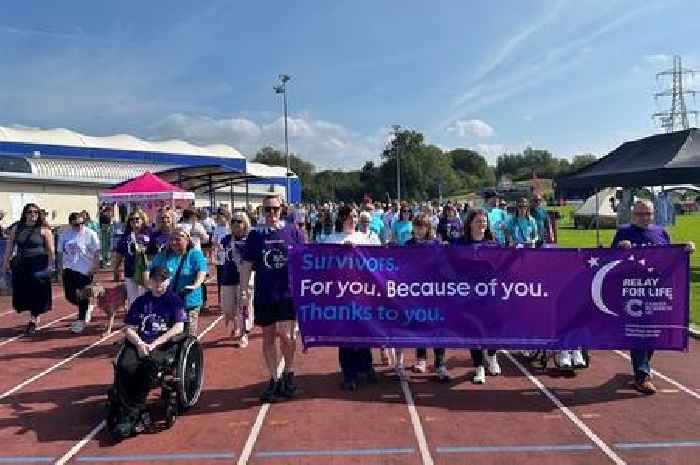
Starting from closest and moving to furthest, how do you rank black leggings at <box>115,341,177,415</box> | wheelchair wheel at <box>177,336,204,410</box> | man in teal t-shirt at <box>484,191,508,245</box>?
black leggings at <box>115,341,177,415</box> < wheelchair wheel at <box>177,336,204,410</box> < man in teal t-shirt at <box>484,191,508,245</box>

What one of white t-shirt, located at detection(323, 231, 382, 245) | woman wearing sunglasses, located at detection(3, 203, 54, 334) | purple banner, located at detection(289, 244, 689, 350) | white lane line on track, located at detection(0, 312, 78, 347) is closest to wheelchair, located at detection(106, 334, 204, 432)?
purple banner, located at detection(289, 244, 689, 350)

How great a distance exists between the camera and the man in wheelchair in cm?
545

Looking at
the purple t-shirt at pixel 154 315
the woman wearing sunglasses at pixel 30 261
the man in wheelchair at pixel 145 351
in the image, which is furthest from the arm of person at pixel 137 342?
the woman wearing sunglasses at pixel 30 261

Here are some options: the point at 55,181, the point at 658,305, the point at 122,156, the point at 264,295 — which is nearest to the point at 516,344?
the point at 658,305

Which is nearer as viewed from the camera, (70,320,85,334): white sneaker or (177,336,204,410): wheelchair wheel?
(177,336,204,410): wheelchair wheel

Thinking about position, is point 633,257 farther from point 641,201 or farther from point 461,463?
point 461,463

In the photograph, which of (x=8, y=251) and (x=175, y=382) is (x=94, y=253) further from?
(x=175, y=382)

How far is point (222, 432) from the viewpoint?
5.54 metres

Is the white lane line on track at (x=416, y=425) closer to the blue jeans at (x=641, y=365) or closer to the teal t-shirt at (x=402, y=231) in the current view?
the blue jeans at (x=641, y=365)

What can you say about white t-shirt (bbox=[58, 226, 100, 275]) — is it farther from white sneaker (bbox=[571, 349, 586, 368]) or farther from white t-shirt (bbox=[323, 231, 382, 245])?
white sneaker (bbox=[571, 349, 586, 368])

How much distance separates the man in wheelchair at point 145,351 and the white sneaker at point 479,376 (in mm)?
2828

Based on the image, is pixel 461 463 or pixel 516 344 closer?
pixel 461 463

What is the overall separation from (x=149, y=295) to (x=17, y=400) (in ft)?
6.13

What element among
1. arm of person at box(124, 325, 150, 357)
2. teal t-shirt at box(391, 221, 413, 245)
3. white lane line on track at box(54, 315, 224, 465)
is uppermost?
teal t-shirt at box(391, 221, 413, 245)
